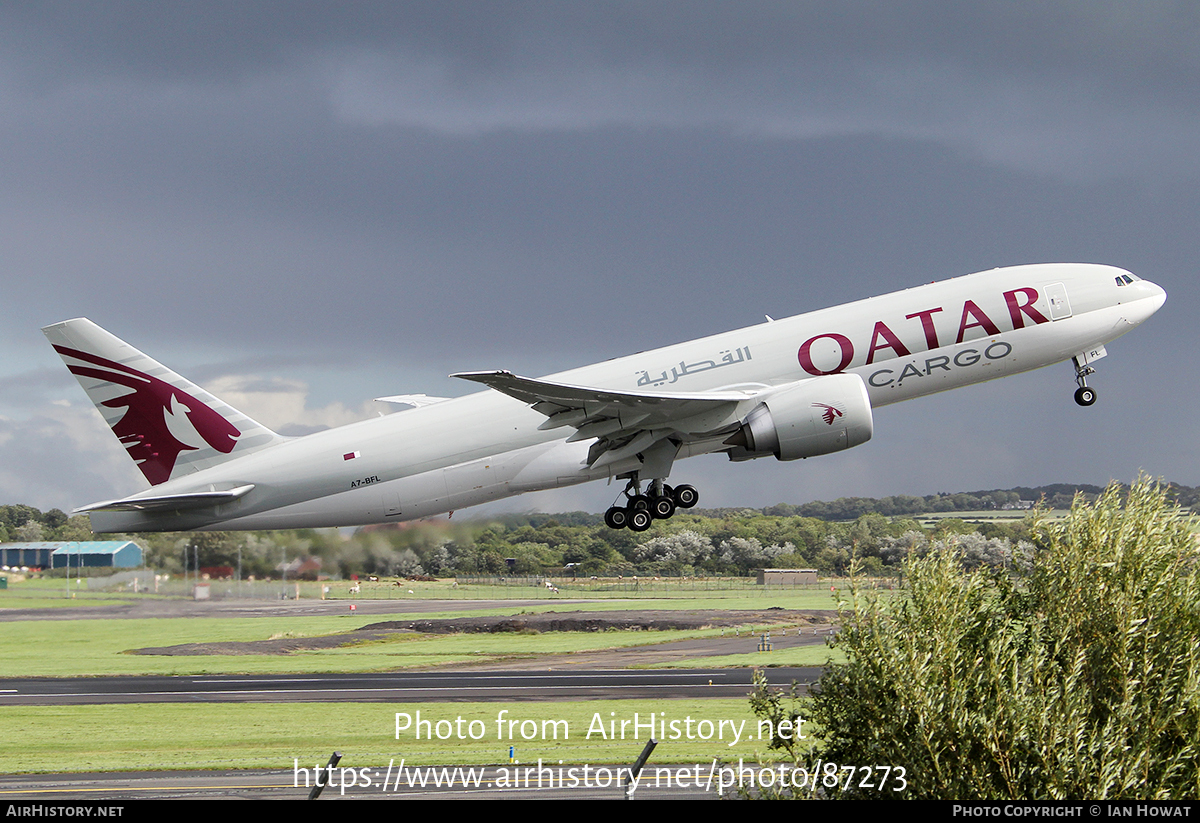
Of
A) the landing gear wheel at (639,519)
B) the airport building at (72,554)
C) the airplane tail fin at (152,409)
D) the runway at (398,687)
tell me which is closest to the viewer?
the landing gear wheel at (639,519)

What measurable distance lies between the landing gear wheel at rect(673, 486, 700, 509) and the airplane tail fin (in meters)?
14.5

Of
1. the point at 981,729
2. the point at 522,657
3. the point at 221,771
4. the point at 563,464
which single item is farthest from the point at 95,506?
the point at 522,657

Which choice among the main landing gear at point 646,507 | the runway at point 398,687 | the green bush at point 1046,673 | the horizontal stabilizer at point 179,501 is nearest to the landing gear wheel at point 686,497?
the main landing gear at point 646,507

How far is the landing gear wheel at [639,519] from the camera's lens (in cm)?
3509

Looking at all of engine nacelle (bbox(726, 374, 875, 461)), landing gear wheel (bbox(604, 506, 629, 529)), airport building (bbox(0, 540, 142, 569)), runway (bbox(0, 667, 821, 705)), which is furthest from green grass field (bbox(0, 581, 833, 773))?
engine nacelle (bbox(726, 374, 875, 461))

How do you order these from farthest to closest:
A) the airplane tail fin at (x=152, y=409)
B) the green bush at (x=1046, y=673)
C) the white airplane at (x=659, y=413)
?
1. the airplane tail fin at (x=152, y=409)
2. the white airplane at (x=659, y=413)
3. the green bush at (x=1046, y=673)

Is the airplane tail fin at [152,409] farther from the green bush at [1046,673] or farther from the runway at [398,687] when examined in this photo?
the runway at [398,687]

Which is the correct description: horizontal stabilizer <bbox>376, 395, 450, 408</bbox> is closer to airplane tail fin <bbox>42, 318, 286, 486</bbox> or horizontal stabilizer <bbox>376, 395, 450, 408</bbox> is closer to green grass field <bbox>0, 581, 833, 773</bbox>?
airplane tail fin <bbox>42, 318, 286, 486</bbox>

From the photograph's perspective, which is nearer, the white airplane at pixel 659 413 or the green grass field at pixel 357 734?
the white airplane at pixel 659 413

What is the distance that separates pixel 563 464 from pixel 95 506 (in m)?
14.7

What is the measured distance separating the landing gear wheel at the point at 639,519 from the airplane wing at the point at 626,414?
1.99 metres

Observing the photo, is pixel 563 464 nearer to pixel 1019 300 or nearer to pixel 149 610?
pixel 1019 300
